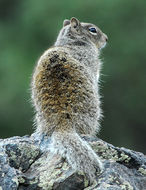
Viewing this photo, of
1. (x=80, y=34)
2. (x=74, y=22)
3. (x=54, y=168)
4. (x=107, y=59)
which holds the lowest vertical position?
(x=54, y=168)

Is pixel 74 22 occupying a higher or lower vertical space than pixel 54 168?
higher

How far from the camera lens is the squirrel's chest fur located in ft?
25.4

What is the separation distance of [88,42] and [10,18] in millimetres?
17434

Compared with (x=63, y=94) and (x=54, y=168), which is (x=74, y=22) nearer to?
(x=63, y=94)

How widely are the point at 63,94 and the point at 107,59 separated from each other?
14673 millimetres

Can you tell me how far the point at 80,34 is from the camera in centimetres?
980

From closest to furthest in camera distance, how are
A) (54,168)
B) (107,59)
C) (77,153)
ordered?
1. (54,168)
2. (77,153)
3. (107,59)

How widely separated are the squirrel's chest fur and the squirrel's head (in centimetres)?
140

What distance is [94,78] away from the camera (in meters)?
8.62

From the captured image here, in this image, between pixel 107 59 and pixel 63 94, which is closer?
pixel 63 94

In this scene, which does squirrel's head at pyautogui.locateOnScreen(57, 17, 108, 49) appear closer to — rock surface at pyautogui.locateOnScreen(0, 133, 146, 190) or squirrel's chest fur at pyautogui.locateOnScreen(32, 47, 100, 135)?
squirrel's chest fur at pyautogui.locateOnScreen(32, 47, 100, 135)

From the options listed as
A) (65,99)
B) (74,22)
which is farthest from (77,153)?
(74,22)

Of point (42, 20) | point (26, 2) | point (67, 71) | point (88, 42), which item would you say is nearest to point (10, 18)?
point (26, 2)

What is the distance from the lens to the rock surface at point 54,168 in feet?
21.5
